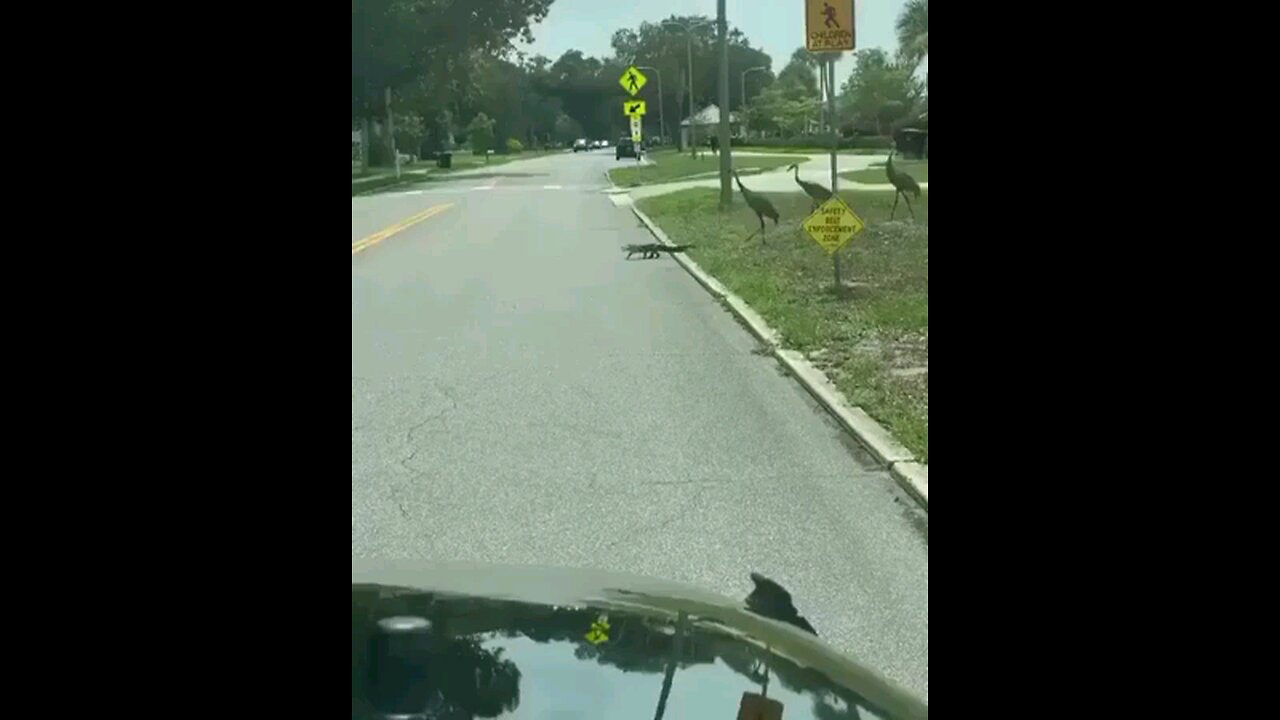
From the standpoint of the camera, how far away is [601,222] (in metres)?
26.9

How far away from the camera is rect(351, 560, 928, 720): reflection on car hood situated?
2568 millimetres

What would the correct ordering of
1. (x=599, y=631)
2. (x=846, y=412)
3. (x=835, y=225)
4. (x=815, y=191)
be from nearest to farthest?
(x=599, y=631) → (x=846, y=412) → (x=835, y=225) → (x=815, y=191)

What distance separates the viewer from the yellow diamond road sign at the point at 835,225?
12481 millimetres

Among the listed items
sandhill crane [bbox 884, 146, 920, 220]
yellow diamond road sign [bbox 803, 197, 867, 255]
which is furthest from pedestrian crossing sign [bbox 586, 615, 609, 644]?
yellow diamond road sign [bbox 803, 197, 867, 255]

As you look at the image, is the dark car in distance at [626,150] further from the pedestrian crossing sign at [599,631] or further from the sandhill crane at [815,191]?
the pedestrian crossing sign at [599,631]

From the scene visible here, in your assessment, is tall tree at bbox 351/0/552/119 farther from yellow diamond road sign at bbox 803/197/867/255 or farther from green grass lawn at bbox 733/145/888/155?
yellow diamond road sign at bbox 803/197/867/255

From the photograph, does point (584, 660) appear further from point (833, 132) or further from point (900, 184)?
point (900, 184)

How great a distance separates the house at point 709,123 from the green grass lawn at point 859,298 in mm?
4764

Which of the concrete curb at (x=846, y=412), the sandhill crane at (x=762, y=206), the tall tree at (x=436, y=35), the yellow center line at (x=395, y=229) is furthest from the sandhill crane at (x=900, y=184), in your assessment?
the yellow center line at (x=395, y=229)

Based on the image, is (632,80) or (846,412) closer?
(846,412)

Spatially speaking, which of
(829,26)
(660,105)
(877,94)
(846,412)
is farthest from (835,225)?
(660,105)

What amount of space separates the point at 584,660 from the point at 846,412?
6216 mm

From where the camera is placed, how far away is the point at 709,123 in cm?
2992
